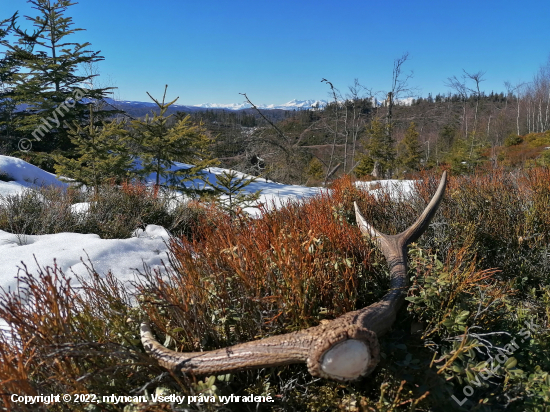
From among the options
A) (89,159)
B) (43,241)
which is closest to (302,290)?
(43,241)

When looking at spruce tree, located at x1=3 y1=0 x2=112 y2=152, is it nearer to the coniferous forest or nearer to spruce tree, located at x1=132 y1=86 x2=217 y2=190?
spruce tree, located at x1=132 y1=86 x2=217 y2=190

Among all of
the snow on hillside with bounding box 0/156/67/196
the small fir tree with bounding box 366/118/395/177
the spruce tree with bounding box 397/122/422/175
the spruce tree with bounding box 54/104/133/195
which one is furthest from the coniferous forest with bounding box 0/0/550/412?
the spruce tree with bounding box 397/122/422/175

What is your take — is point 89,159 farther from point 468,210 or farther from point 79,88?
point 468,210

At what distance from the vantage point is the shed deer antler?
1202 mm

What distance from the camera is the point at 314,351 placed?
1.22 m

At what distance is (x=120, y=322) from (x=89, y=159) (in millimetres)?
7892

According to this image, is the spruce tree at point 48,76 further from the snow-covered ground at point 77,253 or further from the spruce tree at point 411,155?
the spruce tree at point 411,155

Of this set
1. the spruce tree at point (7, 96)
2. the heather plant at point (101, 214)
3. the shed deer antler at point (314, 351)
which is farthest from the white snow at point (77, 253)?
the spruce tree at point (7, 96)

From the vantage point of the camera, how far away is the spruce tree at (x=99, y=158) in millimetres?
7957

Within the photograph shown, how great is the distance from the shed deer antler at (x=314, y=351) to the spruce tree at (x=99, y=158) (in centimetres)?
734

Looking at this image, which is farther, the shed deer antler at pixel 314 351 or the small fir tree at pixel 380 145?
the small fir tree at pixel 380 145

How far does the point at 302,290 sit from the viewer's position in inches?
64.4

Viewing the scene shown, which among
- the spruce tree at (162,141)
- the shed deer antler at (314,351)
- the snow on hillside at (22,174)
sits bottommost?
the shed deer antler at (314,351)

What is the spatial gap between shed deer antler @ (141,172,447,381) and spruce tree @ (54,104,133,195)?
734 centimetres
